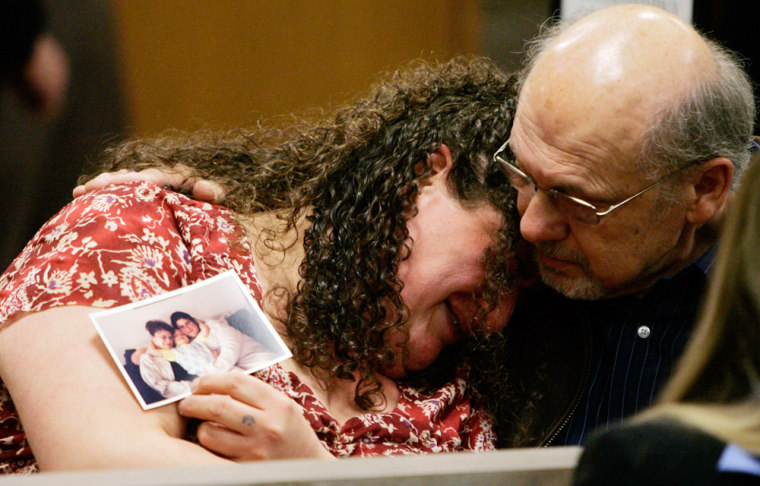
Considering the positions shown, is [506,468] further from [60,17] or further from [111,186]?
[60,17]

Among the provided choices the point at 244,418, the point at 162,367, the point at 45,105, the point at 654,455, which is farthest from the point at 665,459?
the point at 45,105

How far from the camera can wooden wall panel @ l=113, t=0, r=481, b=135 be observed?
317 centimetres

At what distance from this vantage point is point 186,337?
1.70 m

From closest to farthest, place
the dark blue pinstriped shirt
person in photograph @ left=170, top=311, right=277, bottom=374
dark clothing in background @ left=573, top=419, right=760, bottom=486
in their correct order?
dark clothing in background @ left=573, top=419, right=760, bottom=486 < person in photograph @ left=170, top=311, right=277, bottom=374 < the dark blue pinstriped shirt

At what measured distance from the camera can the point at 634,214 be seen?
75.3 inches

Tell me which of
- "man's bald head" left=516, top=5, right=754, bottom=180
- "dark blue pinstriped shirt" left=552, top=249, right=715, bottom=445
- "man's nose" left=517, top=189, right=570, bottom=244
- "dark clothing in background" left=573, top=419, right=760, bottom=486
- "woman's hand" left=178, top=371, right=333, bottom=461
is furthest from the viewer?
"dark blue pinstriped shirt" left=552, top=249, right=715, bottom=445

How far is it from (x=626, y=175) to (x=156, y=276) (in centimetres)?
98

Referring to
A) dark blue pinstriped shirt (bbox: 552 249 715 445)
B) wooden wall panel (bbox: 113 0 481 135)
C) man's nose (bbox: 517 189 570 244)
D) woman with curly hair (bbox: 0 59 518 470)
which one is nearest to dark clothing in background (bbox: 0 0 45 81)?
wooden wall panel (bbox: 113 0 481 135)

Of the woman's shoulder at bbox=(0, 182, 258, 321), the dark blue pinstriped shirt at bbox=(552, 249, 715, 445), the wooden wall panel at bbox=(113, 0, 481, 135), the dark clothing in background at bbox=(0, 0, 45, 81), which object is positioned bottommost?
the dark blue pinstriped shirt at bbox=(552, 249, 715, 445)

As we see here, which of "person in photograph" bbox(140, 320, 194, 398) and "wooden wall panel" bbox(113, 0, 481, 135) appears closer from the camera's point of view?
"person in photograph" bbox(140, 320, 194, 398)

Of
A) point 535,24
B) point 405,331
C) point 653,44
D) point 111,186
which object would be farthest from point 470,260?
point 535,24

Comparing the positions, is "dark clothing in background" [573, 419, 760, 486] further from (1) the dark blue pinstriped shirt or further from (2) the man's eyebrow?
(1) the dark blue pinstriped shirt

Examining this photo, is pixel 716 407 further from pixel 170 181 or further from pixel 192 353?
pixel 170 181

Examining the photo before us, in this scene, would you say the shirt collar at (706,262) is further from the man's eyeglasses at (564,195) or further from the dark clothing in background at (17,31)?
the dark clothing in background at (17,31)
